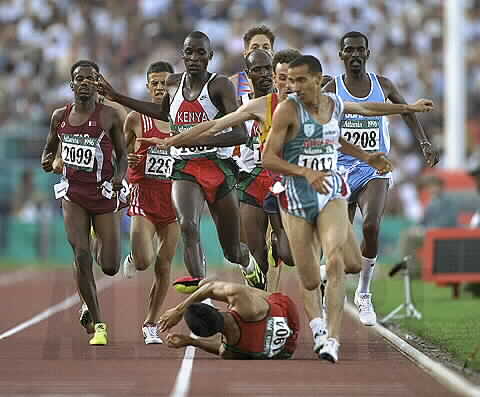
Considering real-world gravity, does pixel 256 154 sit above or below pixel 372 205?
above

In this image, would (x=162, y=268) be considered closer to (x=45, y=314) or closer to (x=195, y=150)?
(x=195, y=150)

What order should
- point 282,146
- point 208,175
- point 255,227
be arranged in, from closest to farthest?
point 282,146, point 208,175, point 255,227

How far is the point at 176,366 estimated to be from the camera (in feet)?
33.7

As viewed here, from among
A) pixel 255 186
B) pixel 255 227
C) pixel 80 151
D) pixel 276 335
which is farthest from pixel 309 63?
pixel 255 227

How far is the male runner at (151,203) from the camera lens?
12.6m

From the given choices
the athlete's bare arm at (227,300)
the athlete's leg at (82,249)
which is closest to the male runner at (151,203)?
the athlete's leg at (82,249)

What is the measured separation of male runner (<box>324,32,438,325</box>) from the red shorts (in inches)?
88.7

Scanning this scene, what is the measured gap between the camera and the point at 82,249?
12.0 m

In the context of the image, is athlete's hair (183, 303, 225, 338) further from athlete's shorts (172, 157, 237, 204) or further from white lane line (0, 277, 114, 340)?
white lane line (0, 277, 114, 340)

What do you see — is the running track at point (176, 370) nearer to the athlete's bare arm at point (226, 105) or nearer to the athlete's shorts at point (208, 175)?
the athlete's shorts at point (208, 175)

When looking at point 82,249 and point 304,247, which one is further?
point 82,249

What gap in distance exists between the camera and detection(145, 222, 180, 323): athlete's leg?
40.8ft

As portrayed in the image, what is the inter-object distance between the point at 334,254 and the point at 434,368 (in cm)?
110

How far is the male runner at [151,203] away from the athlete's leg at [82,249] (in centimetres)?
60
